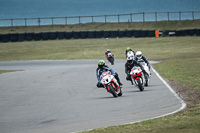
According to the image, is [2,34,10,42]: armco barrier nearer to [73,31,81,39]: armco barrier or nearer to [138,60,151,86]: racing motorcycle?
[73,31,81,39]: armco barrier

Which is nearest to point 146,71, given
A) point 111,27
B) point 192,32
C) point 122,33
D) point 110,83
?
point 110,83

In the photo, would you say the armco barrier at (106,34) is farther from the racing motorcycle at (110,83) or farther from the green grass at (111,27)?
the racing motorcycle at (110,83)

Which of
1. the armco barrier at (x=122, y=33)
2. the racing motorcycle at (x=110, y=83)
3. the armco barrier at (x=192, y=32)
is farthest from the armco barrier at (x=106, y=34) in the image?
the racing motorcycle at (x=110, y=83)

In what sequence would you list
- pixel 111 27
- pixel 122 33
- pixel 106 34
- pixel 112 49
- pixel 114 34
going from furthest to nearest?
1. pixel 111 27
2. pixel 106 34
3. pixel 114 34
4. pixel 122 33
5. pixel 112 49

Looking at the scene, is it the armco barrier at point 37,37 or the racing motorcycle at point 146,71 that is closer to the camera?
the racing motorcycle at point 146,71

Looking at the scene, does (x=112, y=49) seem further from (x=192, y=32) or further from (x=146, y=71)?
(x=146, y=71)

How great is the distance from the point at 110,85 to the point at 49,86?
5.35m

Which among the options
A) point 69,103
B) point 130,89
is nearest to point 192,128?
point 69,103

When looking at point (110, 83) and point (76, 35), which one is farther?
point (76, 35)

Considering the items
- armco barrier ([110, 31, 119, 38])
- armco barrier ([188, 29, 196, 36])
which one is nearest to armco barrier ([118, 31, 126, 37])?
armco barrier ([110, 31, 119, 38])

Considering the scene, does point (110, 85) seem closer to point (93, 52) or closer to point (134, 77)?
point (134, 77)

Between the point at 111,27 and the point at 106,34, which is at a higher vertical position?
the point at 111,27

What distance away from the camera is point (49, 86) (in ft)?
61.4

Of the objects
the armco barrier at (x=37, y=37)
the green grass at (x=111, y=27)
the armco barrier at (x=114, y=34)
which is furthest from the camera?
the green grass at (x=111, y=27)
